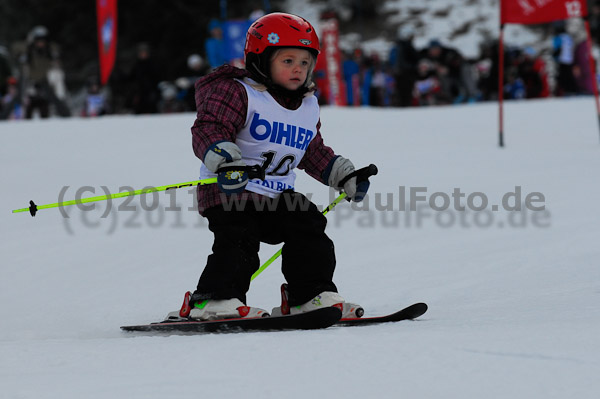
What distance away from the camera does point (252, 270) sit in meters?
3.35

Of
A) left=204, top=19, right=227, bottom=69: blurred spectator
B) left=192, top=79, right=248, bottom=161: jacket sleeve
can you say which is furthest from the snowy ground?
left=204, top=19, right=227, bottom=69: blurred spectator

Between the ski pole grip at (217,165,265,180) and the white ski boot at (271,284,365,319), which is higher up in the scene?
the ski pole grip at (217,165,265,180)

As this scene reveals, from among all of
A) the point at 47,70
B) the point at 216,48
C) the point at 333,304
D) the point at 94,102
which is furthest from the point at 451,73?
the point at 333,304

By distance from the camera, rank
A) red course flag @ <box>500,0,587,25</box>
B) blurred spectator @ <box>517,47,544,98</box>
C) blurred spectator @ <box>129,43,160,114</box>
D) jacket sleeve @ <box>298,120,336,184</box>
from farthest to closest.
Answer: blurred spectator @ <box>517,47,544,98</box>
blurred spectator @ <box>129,43,160,114</box>
red course flag @ <box>500,0,587,25</box>
jacket sleeve @ <box>298,120,336,184</box>

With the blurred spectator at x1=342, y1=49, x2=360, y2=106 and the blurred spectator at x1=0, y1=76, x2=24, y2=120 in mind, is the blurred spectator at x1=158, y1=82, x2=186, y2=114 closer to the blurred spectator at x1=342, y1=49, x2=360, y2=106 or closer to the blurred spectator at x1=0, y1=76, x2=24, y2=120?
the blurred spectator at x1=0, y1=76, x2=24, y2=120

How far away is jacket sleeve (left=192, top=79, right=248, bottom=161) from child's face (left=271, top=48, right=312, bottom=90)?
16 cm

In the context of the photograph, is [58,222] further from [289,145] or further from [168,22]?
[168,22]

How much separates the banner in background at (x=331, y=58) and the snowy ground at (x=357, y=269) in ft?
11.2

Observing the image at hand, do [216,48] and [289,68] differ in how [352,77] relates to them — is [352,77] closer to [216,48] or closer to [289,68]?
[216,48]

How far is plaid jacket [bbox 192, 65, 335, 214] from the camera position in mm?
3213

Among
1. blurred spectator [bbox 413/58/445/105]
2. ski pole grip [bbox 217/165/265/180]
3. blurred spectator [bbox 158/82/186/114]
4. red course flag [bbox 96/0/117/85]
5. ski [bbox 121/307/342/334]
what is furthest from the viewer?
blurred spectator [bbox 158/82/186/114]

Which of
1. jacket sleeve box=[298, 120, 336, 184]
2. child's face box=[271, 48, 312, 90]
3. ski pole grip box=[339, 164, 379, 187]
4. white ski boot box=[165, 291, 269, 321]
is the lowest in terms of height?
white ski boot box=[165, 291, 269, 321]

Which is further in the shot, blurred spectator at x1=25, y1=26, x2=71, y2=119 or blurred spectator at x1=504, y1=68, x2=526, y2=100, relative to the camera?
blurred spectator at x1=504, y1=68, x2=526, y2=100

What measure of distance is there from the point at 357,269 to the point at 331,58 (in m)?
10.9
